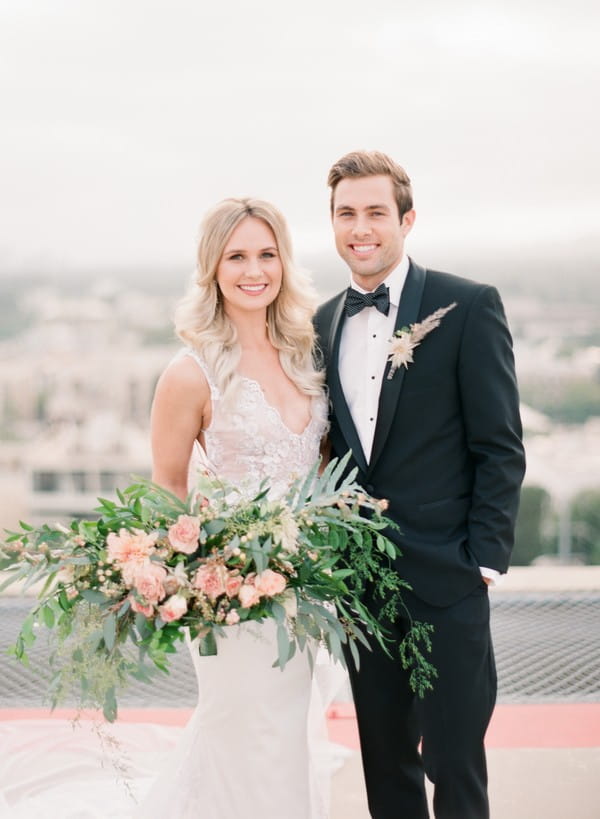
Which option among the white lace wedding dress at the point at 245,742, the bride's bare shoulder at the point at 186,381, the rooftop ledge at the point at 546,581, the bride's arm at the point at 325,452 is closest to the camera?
the white lace wedding dress at the point at 245,742

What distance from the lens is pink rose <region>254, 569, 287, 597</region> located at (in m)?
1.75

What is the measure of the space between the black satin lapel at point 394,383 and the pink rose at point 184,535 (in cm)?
62

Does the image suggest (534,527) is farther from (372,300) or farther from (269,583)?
(269,583)

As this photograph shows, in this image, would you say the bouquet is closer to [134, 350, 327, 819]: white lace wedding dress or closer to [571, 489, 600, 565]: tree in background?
[134, 350, 327, 819]: white lace wedding dress

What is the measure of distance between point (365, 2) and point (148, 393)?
3032cm

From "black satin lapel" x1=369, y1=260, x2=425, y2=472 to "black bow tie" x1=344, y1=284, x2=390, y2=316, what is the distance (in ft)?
0.14

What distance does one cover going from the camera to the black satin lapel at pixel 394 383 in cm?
221

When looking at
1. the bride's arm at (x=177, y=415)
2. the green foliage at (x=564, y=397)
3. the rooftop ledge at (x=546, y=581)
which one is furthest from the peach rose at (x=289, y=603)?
the green foliage at (x=564, y=397)

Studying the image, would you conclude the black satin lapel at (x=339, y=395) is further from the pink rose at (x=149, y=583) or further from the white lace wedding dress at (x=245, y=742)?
the pink rose at (x=149, y=583)

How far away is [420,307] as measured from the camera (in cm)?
228

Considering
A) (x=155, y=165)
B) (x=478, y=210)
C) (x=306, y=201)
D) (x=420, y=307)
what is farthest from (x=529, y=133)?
(x=420, y=307)

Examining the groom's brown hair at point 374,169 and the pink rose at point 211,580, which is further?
the groom's brown hair at point 374,169

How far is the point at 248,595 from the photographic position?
1743 millimetres

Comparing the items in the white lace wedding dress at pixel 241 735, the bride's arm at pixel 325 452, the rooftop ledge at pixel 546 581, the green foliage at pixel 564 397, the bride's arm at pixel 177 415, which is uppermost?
the bride's arm at pixel 177 415
